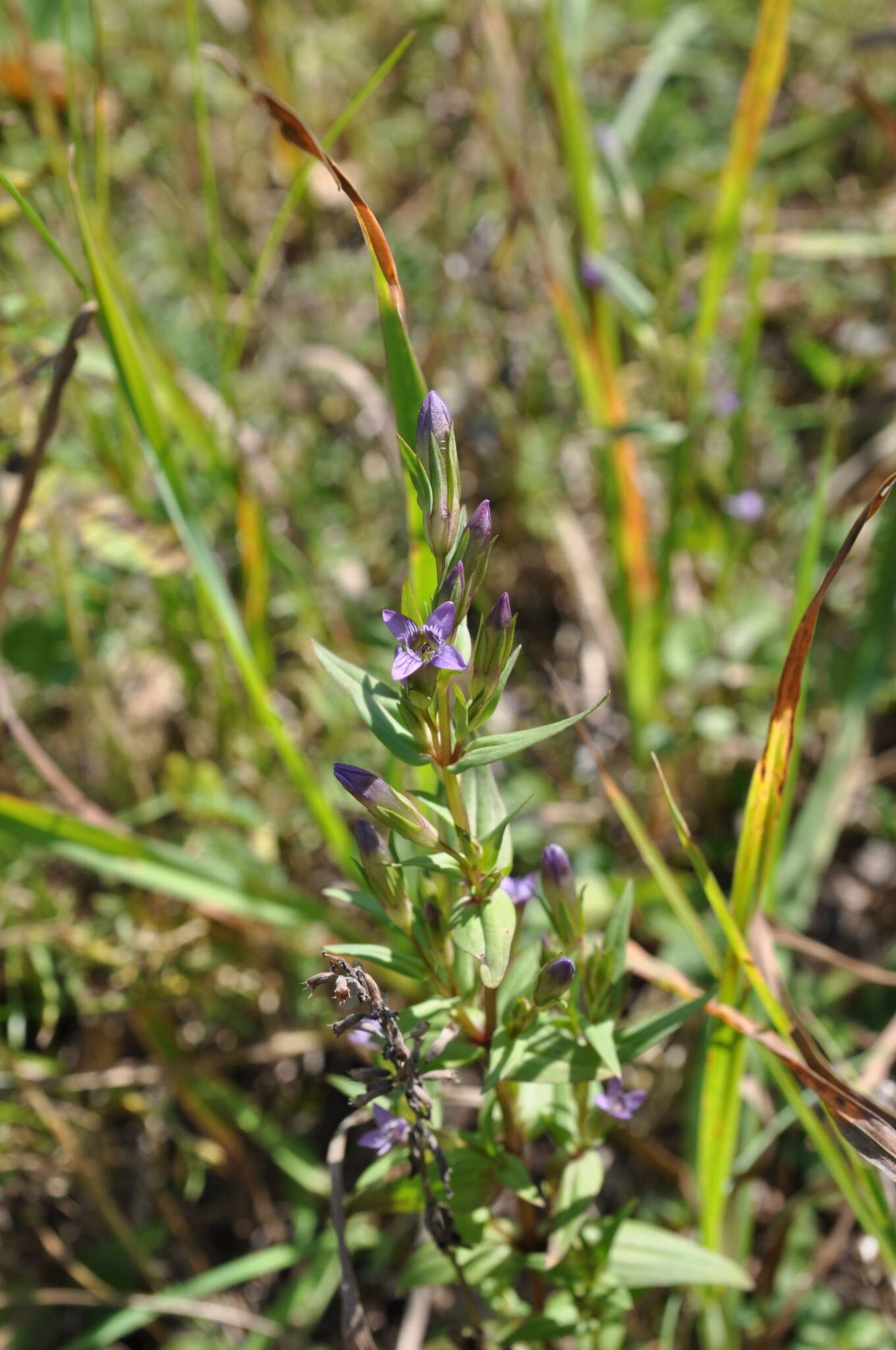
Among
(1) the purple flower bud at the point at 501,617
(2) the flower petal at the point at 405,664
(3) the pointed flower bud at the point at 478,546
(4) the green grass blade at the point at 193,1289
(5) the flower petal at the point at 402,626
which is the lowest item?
(4) the green grass blade at the point at 193,1289

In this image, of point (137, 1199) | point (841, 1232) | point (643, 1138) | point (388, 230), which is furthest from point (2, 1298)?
point (388, 230)

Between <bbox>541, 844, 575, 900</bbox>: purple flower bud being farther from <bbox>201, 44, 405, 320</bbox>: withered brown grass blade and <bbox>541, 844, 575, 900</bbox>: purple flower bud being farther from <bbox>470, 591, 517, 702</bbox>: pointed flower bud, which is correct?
<bbox>201, 44, 405, 320</bbox>: withered brown grass blade

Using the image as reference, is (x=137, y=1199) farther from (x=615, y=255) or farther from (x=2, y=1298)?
(x=615, y=255)

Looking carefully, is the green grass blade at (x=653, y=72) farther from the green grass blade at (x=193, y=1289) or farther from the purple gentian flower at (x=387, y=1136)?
the green grass blade at (x=193, y=1289)

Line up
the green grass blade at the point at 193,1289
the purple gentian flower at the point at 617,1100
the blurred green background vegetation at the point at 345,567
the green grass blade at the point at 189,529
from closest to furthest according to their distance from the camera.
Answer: the purple gentian flower at the point at 617,1100, the green grass blade at the point at 189,529, the green grass blade at the point at 193,1289, the blurred green background vegetation at the point at 345,567

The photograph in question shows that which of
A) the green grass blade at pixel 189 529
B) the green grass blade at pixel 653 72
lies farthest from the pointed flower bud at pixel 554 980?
the green grass blade at pixel 653 72

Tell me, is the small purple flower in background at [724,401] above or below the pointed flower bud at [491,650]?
above

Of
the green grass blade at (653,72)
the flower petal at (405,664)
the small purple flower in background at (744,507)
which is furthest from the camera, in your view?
the green grass blade at (653,72)
